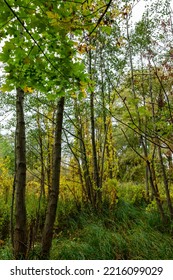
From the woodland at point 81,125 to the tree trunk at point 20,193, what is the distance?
0.5 inches

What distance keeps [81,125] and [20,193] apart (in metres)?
3.77

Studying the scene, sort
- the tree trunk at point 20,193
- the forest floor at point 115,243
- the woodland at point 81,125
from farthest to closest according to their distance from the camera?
the forest floor at point 115,243, the tree trunk at point 20,193, the woodland at point 81,125

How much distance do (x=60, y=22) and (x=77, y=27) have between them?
0.50ft

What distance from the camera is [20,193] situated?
318cm

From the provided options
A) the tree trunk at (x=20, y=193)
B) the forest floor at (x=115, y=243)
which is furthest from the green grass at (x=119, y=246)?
the tree trunk at (x=20, y=193)

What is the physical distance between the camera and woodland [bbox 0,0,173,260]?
6.71 ft

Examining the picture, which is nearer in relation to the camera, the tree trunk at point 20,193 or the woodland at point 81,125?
the woodland at point 81,125

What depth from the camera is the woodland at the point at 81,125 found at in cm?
204

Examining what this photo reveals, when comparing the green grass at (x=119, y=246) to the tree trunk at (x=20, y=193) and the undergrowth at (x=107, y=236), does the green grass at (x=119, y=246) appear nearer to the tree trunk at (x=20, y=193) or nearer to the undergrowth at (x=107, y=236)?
the undergrowth at (x=107, y=236)

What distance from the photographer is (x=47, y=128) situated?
704 cm

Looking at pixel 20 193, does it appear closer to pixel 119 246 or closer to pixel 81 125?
pixel 119 246

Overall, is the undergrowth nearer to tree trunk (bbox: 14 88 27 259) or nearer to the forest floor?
the forest floor

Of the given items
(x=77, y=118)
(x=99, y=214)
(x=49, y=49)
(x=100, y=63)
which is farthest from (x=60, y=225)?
(x=49, y=49)

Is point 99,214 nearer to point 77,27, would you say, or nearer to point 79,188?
point 79,188
